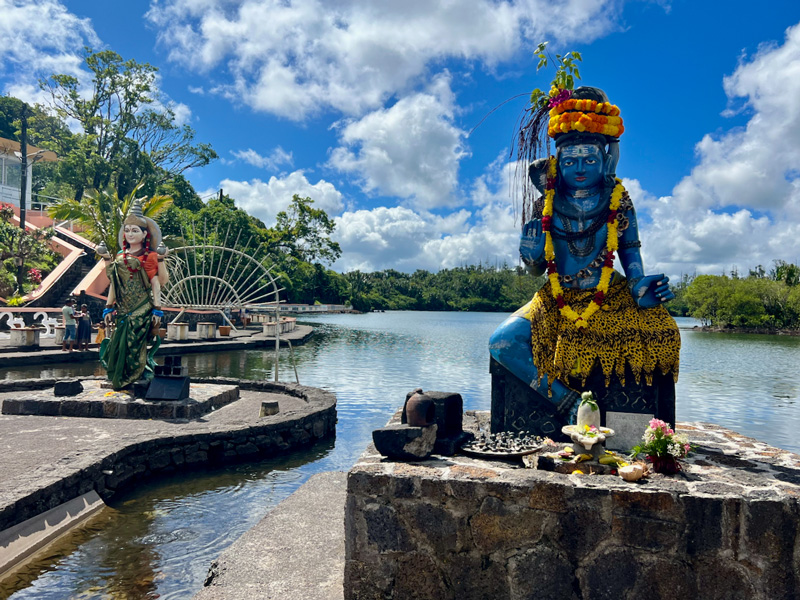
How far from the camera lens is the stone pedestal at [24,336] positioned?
52.0 feet

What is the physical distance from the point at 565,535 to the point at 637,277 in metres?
2.61

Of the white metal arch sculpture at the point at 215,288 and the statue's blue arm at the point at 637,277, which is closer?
the statue's blue arm at the point at 637,277

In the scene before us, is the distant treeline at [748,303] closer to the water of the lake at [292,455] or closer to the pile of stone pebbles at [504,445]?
the water of the lake at [292,455]

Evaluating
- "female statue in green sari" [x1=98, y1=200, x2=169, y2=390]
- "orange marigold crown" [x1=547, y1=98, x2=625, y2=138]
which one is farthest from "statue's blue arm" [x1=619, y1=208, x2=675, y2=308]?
"female statue in green sari" [x1=98, y1=200, x2=169, y2=390]

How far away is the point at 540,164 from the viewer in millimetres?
5352

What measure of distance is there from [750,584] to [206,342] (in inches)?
781

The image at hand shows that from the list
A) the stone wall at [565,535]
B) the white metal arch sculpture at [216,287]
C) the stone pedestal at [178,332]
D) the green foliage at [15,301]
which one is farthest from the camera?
the green foliage at [15,301]

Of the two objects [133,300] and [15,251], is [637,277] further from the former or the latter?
[15,251]

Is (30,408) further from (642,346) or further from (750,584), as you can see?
(750,584)

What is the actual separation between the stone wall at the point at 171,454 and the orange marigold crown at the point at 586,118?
5257 millimetres

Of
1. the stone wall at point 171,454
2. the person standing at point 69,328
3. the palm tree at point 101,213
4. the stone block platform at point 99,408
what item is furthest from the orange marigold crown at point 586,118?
the palm tree at point 101,213

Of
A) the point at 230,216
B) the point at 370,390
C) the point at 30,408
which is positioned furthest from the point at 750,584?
the point at 230,216

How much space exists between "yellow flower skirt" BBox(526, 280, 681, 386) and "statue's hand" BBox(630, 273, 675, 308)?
0.27 ft

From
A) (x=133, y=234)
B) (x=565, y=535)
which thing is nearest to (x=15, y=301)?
(x=133, y=234)
